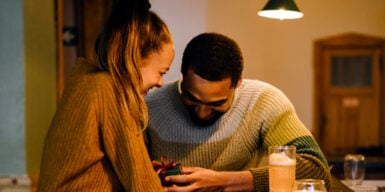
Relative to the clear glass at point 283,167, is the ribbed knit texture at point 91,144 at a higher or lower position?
higher

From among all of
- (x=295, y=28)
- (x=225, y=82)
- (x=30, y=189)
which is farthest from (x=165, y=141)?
(x=295, y=28)

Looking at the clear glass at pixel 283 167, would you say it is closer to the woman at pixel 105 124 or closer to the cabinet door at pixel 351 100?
the woman at pixel 105 124

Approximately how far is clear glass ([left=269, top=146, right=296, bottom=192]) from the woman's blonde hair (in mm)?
411

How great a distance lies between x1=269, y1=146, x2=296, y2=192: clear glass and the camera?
1.47m

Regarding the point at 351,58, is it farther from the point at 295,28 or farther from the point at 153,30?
the point at 153,30

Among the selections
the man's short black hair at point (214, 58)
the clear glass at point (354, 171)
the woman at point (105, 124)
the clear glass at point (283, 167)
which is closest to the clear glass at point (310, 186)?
the clear glass at point (283, 167)

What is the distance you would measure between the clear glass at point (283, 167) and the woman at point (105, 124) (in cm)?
37

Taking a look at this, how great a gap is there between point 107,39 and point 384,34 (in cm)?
683

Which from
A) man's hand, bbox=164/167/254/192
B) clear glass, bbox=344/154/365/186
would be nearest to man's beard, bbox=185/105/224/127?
man's hand, bbox=164/167/254/192

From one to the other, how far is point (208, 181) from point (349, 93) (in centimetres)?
637

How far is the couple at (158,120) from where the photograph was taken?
4.01 ft

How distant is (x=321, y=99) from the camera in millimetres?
7523

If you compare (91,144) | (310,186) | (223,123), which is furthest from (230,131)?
(91,144)

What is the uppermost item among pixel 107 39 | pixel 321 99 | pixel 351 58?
pixel 107 39
